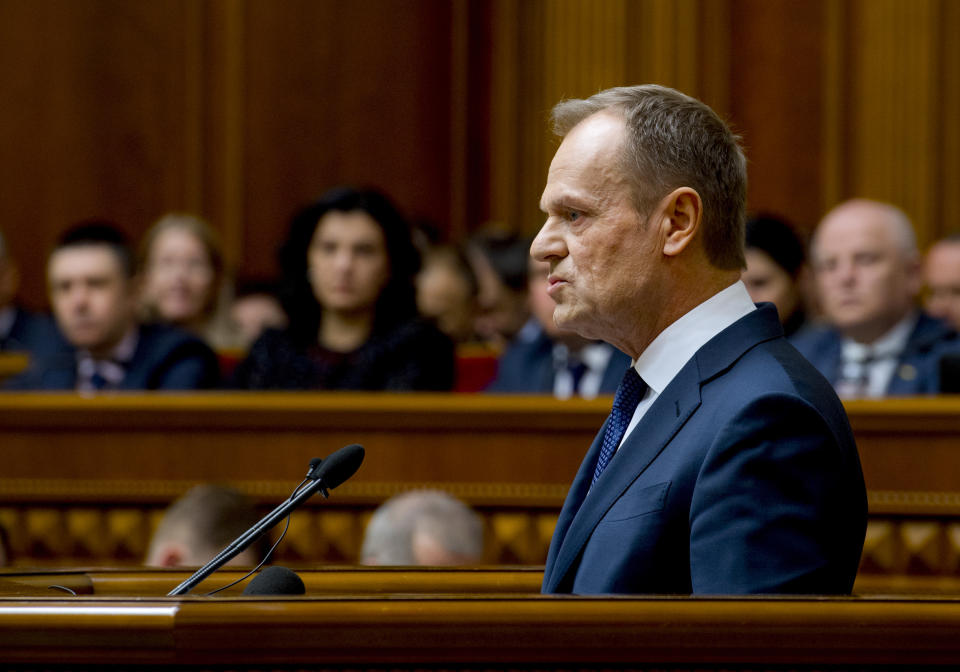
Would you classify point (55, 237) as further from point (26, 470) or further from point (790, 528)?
point (790, 528)

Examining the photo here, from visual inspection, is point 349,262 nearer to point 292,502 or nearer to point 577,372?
point 577,372

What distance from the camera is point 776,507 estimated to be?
1.37 m

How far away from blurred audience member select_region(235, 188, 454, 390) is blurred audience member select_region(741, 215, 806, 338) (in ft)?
3.30

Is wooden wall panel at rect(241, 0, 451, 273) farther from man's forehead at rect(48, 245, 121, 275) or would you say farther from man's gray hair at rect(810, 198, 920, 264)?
man's gray hair at rect(810, 198, 920, 264)

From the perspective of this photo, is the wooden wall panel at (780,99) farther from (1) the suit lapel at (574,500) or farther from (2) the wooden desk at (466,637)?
(2) the wooden desk at (466,637)

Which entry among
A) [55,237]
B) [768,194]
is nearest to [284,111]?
[55,237]

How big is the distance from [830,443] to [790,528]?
4.2 inches

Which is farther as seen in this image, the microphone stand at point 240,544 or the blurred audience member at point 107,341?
the blurred audience member at point 107,341

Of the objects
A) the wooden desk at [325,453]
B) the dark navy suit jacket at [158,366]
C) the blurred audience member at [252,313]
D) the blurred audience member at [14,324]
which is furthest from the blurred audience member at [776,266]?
the blurred audience member at [14,324]

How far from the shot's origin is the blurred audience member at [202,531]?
8.53ft

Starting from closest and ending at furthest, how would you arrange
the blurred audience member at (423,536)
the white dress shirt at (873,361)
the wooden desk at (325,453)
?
the blurred audience member at (423,536)
the wooden desk at (325,453)
the white dress shirt at (873,361)

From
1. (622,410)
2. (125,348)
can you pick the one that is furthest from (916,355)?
(622,410)

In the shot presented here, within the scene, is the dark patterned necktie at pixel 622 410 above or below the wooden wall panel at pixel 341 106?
below

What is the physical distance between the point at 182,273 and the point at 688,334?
Result: 3685 mm
